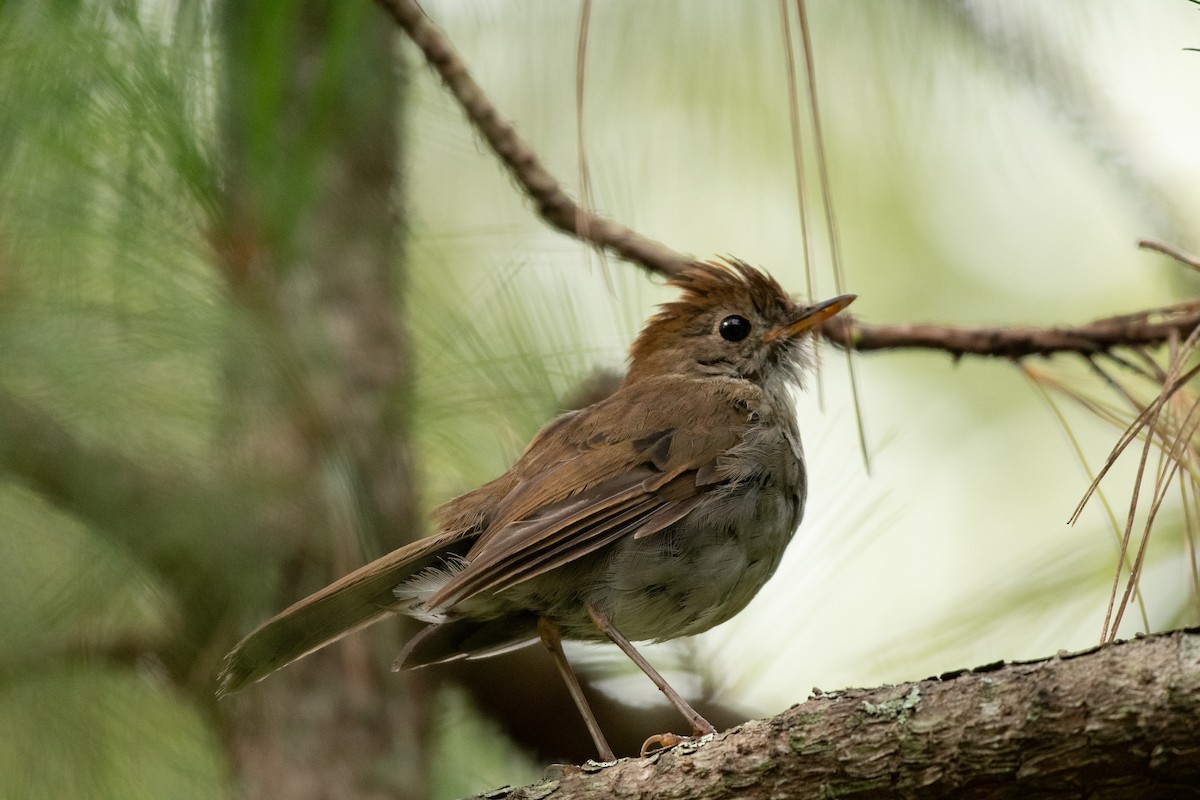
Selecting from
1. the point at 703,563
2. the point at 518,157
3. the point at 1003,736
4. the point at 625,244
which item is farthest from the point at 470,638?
the point at 1003,736

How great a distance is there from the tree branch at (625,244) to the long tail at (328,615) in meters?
1.04

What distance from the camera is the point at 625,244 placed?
4.20m

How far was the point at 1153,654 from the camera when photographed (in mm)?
2307

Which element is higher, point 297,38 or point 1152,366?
point 297,38

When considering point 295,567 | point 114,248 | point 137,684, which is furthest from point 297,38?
point 137,684

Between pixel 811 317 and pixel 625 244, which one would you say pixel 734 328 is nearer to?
pixel 811 317

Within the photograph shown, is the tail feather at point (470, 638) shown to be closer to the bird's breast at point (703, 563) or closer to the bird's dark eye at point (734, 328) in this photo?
the bird's breast at point (703, 563)

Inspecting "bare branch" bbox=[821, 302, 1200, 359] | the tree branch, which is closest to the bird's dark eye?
"bare branch" bbox=[821, 302, 1200, 359]

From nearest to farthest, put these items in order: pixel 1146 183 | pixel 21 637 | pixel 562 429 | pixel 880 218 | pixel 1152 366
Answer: pixel 1152 366 < pixel 21 637 < pixel 562 429 < pixel 1146 183 < pixel 880 218

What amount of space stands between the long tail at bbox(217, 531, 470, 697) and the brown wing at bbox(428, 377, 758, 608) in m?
0.17

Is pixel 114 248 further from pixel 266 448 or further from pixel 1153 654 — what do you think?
pixel 1153 654

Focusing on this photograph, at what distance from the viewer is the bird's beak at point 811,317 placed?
435 cm

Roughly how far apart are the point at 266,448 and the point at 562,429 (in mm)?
944

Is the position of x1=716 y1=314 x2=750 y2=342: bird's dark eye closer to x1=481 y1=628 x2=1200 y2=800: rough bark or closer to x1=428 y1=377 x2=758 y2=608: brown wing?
x1=428 y1=377 x2=758 y2=608: brown wing
